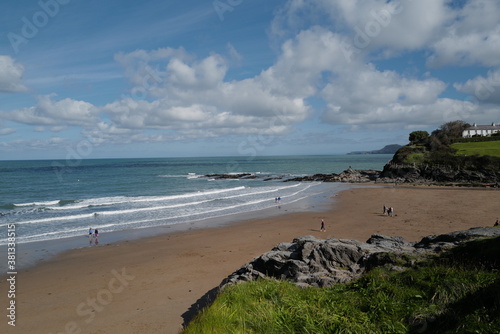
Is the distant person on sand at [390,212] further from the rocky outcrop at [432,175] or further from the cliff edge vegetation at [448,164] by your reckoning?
the cliff edge vegetation at [448,164]

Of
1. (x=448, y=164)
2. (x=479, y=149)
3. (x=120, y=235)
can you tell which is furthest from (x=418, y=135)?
(x=120, y=235)

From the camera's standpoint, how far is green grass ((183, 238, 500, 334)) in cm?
554

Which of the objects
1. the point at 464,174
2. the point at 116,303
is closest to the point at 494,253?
the point at 116,303

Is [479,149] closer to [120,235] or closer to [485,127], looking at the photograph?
[485,127]

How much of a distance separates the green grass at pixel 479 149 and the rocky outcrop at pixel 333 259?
57669mm

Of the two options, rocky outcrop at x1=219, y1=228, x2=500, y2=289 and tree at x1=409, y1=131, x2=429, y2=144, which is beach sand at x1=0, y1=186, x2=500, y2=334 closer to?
rocky outcrop at x1=219, y1=228, x2=500, y2=289

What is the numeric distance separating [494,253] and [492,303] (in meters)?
2.94

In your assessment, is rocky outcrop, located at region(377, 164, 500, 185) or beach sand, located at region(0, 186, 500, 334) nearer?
beach sand, located at region(0, 186, 500, 334)

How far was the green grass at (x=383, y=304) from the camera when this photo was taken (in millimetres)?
5539

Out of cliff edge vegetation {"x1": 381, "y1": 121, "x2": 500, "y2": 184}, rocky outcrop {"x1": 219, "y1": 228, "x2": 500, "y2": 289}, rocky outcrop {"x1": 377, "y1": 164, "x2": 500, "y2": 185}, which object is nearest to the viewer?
rocky outcrop {"x1": 219, "y1": 228, "x2": 500, "y2": 289}

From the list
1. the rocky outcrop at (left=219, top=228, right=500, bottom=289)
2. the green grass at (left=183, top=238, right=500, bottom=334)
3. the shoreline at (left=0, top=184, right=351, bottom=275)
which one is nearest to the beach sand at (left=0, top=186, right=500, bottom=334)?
the shoreline at (left=0, top=184, right=351, bottom=275)
